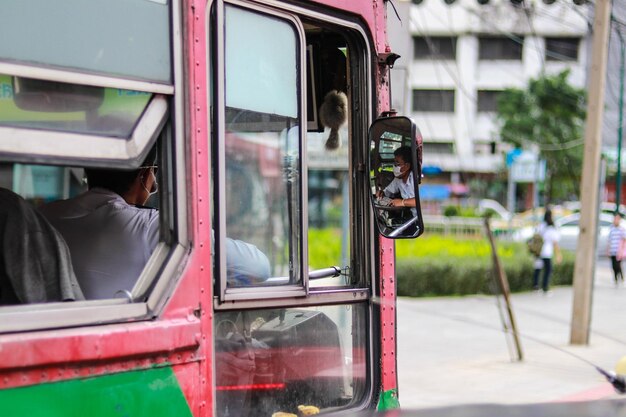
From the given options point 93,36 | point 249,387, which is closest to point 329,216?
point 249,387

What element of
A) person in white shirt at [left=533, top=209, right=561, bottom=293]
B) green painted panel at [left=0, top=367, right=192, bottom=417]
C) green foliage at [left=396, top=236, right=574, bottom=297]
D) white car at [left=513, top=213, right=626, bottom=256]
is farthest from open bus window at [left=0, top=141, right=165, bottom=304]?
white car at [left=513, top=213, right=626, bottom=256]

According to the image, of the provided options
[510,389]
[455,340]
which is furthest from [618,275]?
[510,389]

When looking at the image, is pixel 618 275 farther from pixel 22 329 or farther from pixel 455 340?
pixel 22 329

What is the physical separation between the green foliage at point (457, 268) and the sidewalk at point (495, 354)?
388 millimetres

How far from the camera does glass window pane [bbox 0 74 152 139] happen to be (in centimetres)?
207

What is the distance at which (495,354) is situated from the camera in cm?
1051

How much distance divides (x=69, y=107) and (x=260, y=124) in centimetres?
82

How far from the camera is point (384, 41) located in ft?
10.3

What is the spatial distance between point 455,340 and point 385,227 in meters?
9.00

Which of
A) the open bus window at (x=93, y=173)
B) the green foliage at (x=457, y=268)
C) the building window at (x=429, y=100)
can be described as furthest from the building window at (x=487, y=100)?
the open bus window at (x=93, y=173)

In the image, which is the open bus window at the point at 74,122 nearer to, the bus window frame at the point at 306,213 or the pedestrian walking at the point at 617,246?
the bus window frame at the point at 306,213

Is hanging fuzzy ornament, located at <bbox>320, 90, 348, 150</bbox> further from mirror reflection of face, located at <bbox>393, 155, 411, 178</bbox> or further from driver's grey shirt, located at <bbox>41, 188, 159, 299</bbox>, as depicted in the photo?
driver's grey shirt, located at <bbox>41, 188, 159, 299</bbox>

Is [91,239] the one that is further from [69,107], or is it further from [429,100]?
[429,100]

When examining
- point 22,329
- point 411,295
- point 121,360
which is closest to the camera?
point 22,329
